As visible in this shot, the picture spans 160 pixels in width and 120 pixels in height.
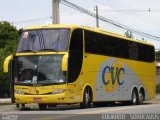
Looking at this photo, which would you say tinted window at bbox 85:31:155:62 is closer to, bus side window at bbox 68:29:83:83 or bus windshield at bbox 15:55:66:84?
bus side window at bbox 68:29:83:83

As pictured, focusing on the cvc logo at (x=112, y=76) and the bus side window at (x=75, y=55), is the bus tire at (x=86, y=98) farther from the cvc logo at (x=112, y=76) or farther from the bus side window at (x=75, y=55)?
the cvc logo at (x=112, y=76)

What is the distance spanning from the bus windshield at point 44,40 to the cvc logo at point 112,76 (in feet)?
15.5

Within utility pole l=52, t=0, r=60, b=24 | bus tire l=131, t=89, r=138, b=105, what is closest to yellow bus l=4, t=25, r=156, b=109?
A: bus tire l=131, t=89, r=138, b=105

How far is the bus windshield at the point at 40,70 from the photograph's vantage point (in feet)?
76.9

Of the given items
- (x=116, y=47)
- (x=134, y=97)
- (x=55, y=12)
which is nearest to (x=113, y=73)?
(x=116, y=47)

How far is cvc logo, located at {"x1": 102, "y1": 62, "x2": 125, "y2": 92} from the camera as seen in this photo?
2803 centimetres

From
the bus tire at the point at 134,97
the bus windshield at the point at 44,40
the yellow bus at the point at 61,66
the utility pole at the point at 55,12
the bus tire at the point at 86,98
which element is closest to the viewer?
the yellow bus at the point at 61,66

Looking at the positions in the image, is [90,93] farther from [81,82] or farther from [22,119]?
[22,119]

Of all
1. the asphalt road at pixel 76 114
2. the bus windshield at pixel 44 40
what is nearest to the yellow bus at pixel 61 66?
the bus windshield at pixel 44 40

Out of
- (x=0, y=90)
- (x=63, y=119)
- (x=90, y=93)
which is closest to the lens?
(x=63, y=119)

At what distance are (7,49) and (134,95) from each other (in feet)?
59.9

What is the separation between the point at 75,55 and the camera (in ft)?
79.5

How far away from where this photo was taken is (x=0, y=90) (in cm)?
4559

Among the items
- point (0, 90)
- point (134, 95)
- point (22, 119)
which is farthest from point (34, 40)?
point (0, 90)
